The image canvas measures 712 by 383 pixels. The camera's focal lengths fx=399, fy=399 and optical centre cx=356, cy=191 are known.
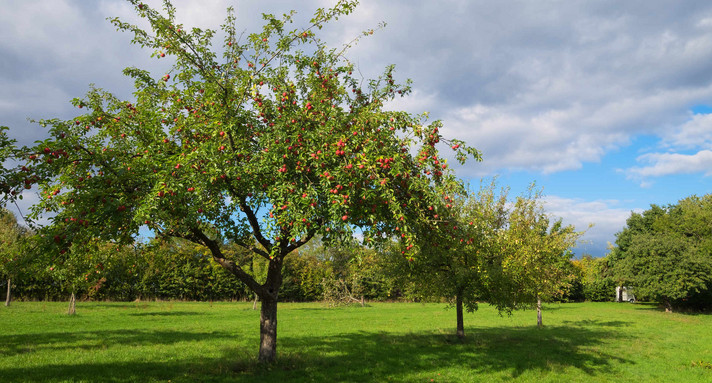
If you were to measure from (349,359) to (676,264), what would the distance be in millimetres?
47852

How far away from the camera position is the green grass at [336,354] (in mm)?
13961

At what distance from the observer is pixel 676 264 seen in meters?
46.6

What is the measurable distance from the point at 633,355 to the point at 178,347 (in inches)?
889

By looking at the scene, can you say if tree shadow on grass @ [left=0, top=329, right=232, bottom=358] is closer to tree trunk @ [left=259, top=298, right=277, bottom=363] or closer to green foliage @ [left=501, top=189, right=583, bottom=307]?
tree trunk @ [left=259, top=298, right=277, bottom=363]

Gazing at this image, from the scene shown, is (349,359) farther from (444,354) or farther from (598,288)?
(598,288)

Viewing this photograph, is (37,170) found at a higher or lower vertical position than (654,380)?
higher

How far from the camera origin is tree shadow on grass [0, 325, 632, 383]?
13422 millimetres

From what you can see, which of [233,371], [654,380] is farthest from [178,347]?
[654,380]

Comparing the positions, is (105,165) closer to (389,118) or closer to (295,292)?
(389,118)

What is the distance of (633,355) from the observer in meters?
20.3

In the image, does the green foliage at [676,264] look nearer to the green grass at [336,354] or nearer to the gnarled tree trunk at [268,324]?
the green grass at [336,354]

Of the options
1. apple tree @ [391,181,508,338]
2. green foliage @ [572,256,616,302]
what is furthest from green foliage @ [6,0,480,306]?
green foliage @ [572,256,616,302]

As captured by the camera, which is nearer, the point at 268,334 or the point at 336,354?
the point at 268,334

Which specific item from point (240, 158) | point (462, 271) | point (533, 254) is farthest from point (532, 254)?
point (240, 158)
